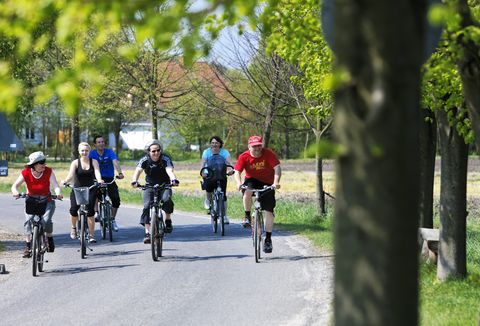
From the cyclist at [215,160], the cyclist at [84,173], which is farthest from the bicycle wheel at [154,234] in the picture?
the cyclist at [215,160]

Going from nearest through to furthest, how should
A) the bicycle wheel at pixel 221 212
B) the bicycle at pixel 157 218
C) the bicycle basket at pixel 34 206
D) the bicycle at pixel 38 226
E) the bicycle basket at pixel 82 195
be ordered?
the bicycle at pixel 38 226 → the bicycle basket at pixel 34 206 → the bicycle at pixel 157 218 → the bicycle basket at pixel 82 195 → the bicycle wheel at pixel 221 212

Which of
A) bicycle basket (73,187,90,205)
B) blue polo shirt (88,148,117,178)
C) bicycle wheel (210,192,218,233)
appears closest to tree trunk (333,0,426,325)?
bicycle basket (73,187,90,205)

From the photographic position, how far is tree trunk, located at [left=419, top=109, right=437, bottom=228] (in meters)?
14.4

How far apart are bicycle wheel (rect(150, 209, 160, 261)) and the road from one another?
149 millimetres

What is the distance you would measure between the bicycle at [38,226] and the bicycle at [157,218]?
156 cm

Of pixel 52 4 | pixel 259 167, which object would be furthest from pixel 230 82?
pixel 52 4

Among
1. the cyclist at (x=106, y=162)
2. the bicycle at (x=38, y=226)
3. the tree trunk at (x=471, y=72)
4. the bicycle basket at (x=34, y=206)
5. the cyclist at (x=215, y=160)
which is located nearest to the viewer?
the tree trunk at (x=471, y=72)

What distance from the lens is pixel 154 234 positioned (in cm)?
1360

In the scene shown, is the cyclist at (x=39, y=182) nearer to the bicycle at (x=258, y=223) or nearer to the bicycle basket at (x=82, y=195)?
the bicycle basket at (x=82, y=195)

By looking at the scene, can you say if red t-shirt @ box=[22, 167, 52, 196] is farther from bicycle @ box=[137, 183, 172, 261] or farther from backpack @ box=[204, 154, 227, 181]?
backpack @ box=[204, 154, 227, 181]

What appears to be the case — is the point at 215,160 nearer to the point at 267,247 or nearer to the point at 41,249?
the point at 267,247

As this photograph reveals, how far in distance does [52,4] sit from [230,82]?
67.4 ft

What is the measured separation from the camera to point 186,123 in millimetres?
32500

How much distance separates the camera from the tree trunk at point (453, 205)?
10797 millimetres
